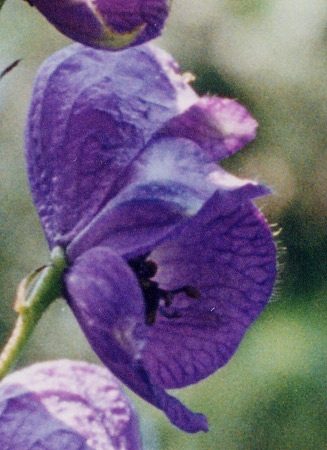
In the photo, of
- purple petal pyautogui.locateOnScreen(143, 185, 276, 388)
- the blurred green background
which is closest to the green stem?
purple petal pyautogui.locateOnScreen(143, 185, 276, 388)

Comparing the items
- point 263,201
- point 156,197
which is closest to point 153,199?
point 156,197

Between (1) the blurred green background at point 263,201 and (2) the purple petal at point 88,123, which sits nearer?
(2) the purple petal at point 88,123

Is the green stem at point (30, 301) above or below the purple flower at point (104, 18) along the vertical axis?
below

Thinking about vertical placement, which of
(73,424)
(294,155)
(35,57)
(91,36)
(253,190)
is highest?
(91,36)

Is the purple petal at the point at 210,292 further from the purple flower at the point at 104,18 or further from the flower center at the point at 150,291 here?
the purple flower at the point at 104,18

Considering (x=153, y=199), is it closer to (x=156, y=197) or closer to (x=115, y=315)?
(x=156, y=197)

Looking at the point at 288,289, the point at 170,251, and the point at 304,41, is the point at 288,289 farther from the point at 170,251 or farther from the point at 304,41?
the point at 170,251

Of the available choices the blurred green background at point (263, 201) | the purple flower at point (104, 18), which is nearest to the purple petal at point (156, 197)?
the purple flower at point (104, 18)

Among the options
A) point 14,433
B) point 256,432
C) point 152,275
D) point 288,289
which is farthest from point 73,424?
point 288,289
